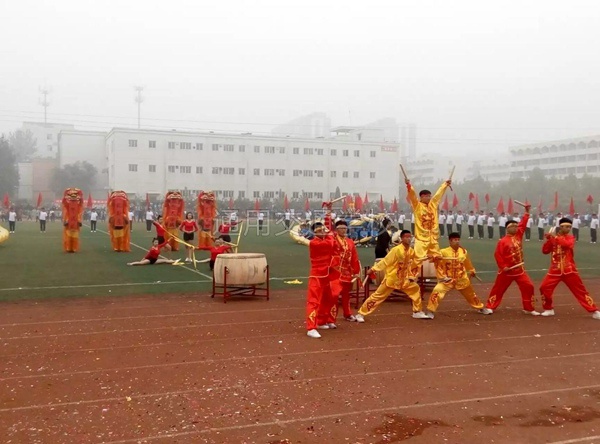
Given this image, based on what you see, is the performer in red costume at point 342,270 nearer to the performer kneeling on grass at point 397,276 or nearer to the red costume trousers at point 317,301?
the red costume trousers at point 317,301

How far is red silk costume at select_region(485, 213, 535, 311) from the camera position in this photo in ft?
30.2

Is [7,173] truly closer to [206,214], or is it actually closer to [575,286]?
[206,214]

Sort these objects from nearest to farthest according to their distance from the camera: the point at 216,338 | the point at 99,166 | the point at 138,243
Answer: the point at 216,338
the point at 138,243
the point at 99,166

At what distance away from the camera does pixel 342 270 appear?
841 cm

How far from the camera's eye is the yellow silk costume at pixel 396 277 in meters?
8.78

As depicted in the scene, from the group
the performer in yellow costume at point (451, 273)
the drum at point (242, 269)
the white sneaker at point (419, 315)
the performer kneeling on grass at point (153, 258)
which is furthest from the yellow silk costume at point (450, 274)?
the performer kneeling on grass at point (153, 258)

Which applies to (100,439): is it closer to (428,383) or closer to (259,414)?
(259,414)

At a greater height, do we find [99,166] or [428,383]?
[99,166]

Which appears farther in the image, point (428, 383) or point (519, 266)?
point (519, 266)

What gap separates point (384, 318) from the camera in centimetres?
908

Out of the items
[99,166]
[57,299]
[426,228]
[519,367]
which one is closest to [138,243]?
[57,299]

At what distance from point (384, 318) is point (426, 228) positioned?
67.4 inches

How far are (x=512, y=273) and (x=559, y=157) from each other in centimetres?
7469

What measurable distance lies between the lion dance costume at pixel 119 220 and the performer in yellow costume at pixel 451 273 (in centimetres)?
1290
